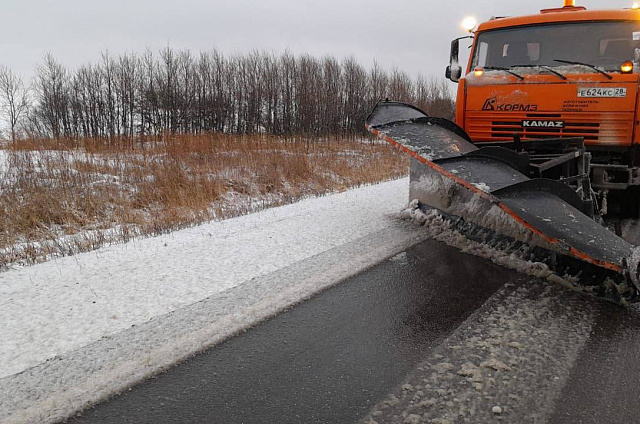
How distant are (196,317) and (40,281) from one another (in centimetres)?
155

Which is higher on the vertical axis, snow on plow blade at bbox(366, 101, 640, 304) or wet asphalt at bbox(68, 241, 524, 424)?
snow on plow blade at bbox(366, 101, 640, 304)

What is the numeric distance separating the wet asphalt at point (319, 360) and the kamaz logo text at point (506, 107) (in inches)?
89.4

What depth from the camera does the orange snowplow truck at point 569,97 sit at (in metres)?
4.50

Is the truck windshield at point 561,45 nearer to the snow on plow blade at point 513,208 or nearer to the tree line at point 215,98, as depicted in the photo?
the snow on plow blade at point 513,208

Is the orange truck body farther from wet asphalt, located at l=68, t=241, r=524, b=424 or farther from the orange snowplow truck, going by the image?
wet asphalt, located at l=68, t=241, r=524, b=424

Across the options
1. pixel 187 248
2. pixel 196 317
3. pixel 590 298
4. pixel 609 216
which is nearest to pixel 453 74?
pixel 609 216

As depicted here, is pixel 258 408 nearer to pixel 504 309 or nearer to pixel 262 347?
pixel 262 347

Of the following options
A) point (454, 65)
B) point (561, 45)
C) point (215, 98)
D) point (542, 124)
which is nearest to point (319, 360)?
point (542, 124)

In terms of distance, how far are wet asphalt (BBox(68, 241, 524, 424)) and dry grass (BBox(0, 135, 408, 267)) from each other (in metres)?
3.05

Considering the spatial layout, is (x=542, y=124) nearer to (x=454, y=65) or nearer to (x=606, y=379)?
(x=454, y=65)

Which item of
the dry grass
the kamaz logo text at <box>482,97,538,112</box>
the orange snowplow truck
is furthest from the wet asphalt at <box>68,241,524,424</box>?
the dry grass

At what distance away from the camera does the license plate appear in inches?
177

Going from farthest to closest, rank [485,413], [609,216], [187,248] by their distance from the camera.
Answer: [609,216] < [187,248] < [485,413]

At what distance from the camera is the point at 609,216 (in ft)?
18.5
